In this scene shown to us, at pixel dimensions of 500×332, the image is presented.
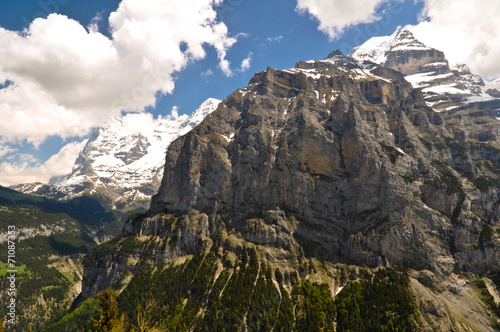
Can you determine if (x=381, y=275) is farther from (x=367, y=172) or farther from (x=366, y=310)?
(x=367, y=172)

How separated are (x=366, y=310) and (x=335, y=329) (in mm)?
19207

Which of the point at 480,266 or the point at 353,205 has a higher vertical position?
the point at 353,205

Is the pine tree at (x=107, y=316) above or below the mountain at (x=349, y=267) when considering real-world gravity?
above

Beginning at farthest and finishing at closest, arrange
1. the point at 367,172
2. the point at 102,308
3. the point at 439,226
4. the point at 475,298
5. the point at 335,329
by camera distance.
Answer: the point at 367,172
the point at 439,226
the point at 475,298
the point at 335,329
the point at 102,308

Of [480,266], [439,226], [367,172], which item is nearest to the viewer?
[480,266]

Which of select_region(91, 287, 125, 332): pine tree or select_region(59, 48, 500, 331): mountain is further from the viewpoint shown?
select_region(59, 48, 500, 331): mountain

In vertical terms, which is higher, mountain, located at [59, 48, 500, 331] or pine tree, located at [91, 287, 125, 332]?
pine tree, located at [91, 287, 125, 332]

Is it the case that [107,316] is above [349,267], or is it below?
above

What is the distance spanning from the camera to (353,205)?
195m

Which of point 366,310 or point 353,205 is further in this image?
point 353,205

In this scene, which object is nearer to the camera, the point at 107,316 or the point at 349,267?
the point at 107,316

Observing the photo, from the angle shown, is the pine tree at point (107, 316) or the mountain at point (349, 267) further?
the mountain at point (349, 267)

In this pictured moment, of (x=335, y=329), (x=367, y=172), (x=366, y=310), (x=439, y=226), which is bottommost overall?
(x=335, y=329)

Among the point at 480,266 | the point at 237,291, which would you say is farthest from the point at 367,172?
the point at 237,291
